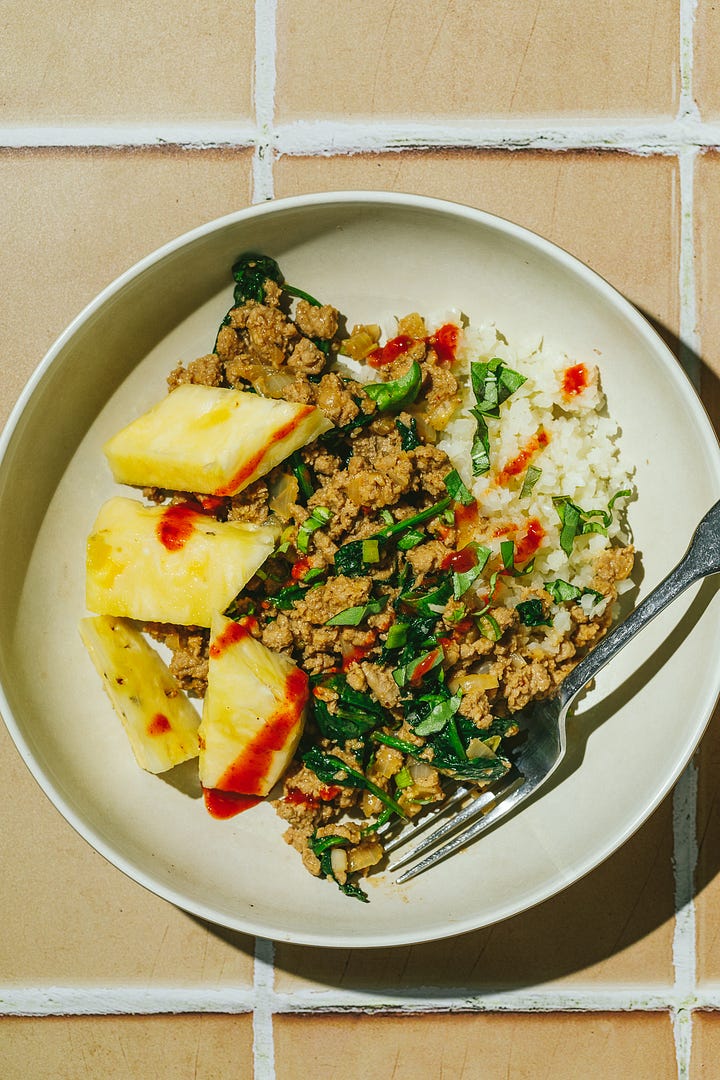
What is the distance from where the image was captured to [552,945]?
2.08 metres

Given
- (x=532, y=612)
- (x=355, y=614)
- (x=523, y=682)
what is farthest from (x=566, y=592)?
(x=355, y=614)

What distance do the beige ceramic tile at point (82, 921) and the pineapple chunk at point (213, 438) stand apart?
83 cm

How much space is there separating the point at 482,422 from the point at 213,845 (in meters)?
1.07

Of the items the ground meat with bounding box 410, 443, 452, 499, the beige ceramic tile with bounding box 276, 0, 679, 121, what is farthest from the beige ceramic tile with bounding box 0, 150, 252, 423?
the ground meat with bounding box 410, 443, 452, 499

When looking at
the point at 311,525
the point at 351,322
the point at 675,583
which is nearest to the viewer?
the point at 675,583

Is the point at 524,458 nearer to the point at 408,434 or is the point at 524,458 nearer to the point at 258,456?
the point at 408,434

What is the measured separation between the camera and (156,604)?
1.71 metres

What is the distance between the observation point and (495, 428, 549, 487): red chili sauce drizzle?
184cm

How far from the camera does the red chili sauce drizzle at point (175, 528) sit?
5.62ft

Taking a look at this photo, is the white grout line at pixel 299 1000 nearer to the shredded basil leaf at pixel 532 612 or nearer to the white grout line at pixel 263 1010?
the white grout line at pixel 263 1010

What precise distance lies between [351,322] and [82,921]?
154 cm

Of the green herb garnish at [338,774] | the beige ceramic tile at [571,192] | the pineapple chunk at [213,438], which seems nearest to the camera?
the pineapple chunk at [213,438]

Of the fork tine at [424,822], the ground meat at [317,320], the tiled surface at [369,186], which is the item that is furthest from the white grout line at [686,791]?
the ground meat at [317,320]

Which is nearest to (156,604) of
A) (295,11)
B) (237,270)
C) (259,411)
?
(259,411)
